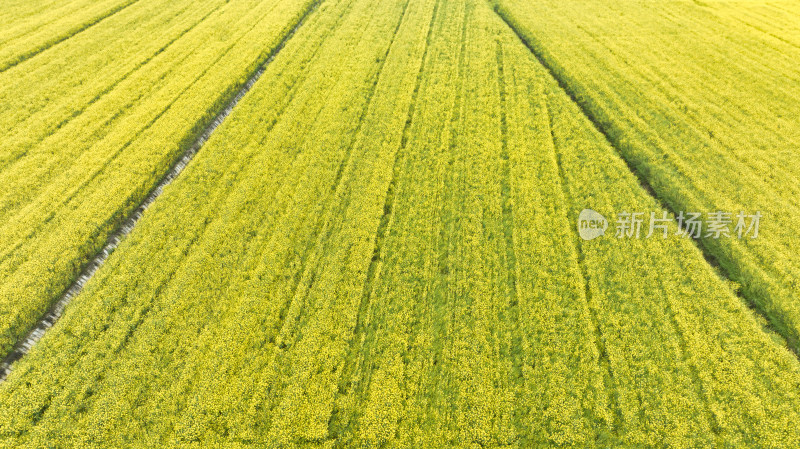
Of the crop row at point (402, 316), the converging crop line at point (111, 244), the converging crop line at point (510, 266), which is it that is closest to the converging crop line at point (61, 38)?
the converging crop line at point (111, 244)

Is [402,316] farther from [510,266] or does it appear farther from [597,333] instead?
[597,333]

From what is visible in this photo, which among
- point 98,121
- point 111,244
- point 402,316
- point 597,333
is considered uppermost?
point 98,121

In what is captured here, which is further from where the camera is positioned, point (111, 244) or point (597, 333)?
point (111, 244)

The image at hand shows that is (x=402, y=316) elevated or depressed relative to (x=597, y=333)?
elevated

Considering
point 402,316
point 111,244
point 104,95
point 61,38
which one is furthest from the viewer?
point 61,38

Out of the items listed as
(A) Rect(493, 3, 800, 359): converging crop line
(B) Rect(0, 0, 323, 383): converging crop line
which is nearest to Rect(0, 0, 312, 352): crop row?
(B) Rect(0, 0, 323, 383): converging crop line

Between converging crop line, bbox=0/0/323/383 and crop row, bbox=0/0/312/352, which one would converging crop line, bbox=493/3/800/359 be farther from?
converging crop line, bbox=0/0/323/383

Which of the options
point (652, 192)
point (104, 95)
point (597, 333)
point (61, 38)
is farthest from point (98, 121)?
point (652, 192)
